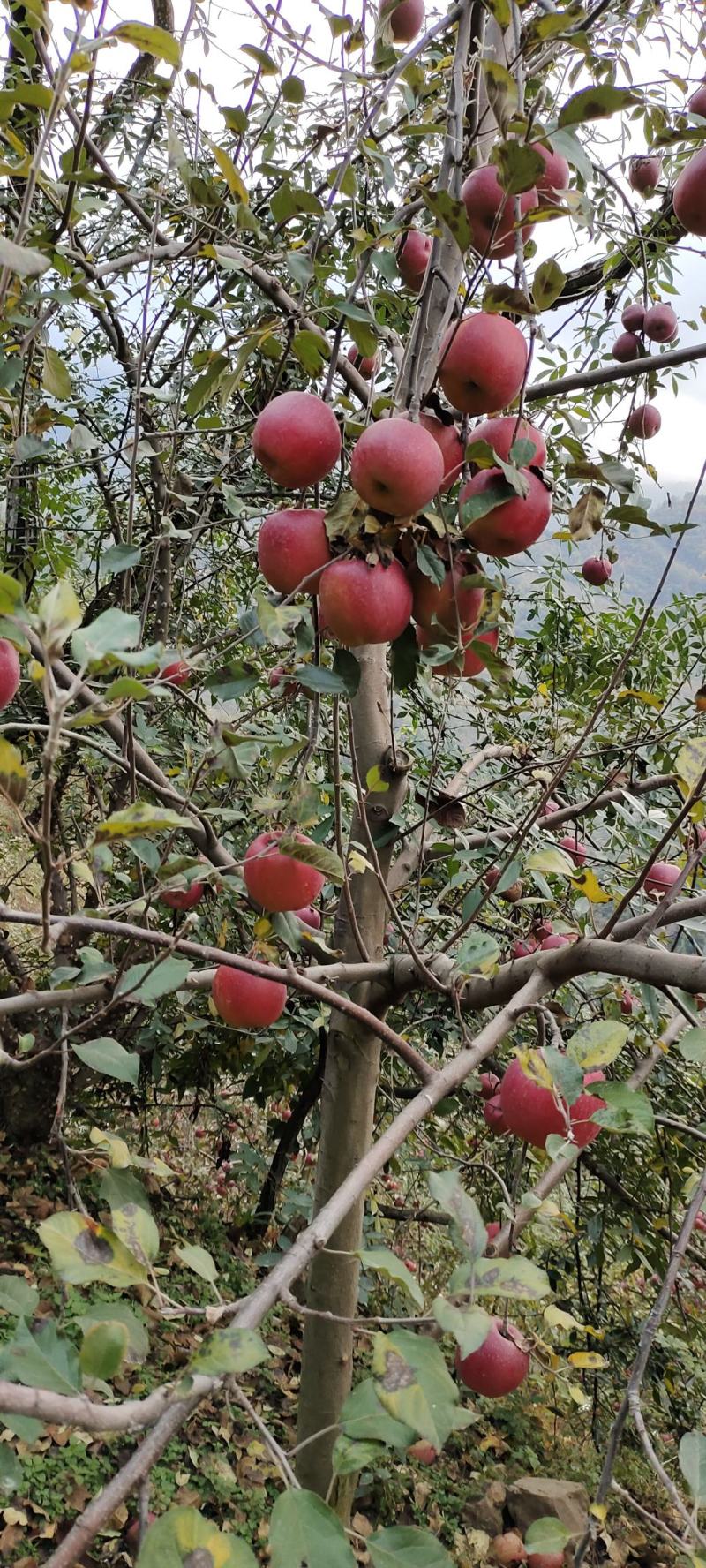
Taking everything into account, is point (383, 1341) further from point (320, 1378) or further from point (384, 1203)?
point (384, 1203)

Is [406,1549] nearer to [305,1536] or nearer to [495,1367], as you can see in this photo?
[305,1536]

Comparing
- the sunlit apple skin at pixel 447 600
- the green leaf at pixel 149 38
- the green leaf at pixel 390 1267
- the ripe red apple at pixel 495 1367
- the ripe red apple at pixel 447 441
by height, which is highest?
the green leaf at pixel 149 38

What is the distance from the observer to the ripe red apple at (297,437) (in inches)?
38.3

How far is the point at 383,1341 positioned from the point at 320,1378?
1.22 metres

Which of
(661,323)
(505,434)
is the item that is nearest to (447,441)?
(505,434)

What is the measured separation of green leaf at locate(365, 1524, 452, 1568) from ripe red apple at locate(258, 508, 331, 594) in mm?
775

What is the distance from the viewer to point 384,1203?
10.7 feet

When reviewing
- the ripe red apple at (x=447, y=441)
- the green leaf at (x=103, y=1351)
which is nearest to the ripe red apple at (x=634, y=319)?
the ripe red apple at (x=447, y=441)

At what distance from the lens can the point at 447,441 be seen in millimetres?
1000

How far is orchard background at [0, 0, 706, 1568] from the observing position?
0.69 metres

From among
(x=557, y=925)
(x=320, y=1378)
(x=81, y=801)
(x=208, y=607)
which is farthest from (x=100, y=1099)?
(x=557, y=925)

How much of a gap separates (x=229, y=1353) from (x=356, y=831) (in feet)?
4.11

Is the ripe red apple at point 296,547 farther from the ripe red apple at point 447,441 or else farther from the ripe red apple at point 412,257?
the ripe red apple at point 412,257

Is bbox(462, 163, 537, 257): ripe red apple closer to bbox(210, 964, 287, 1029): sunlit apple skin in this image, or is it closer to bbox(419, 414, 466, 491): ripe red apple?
bbox(419, 414, 466, 491): ripe red apple
